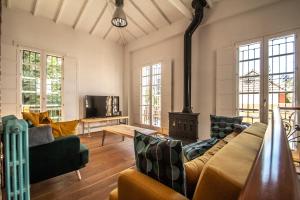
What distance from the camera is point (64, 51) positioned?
16.6 ft

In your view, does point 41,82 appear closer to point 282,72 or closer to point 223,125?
point 223,125

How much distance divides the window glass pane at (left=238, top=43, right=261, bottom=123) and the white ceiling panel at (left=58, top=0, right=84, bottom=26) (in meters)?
4.25

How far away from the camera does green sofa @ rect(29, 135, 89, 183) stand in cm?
199

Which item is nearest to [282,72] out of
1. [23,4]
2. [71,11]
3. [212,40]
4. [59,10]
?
[212,40]

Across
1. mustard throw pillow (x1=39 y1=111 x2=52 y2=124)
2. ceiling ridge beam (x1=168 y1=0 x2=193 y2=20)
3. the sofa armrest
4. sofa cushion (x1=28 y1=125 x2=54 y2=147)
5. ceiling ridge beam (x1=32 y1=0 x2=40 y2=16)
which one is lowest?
the sofa armrest

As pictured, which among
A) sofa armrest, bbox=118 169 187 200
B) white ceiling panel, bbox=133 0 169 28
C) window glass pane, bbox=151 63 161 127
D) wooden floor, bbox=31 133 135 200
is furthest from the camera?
window glass pane, bbox=151 63 161 127

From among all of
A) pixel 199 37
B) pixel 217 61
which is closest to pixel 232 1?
pixel 199 37

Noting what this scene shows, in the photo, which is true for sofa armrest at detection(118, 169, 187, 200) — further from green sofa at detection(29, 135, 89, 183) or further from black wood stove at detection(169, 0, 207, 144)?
black wood stove at detection(169, 0, 207, 144)

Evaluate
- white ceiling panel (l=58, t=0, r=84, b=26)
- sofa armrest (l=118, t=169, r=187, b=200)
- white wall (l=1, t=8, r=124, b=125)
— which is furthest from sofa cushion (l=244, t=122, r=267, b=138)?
white wall (l=1, t=8, r=124, b=125)

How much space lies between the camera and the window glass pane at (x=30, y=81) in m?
4.36

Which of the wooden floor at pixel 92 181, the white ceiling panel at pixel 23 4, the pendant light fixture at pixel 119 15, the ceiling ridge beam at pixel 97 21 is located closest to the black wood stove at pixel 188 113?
the wooden floor at pixel 92 181

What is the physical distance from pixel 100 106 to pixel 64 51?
6.57 feet

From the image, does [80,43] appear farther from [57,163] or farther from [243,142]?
[243,142]

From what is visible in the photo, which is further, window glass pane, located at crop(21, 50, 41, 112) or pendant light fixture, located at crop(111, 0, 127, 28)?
window glass pane, located at crop(21, 50, 41, 112)
